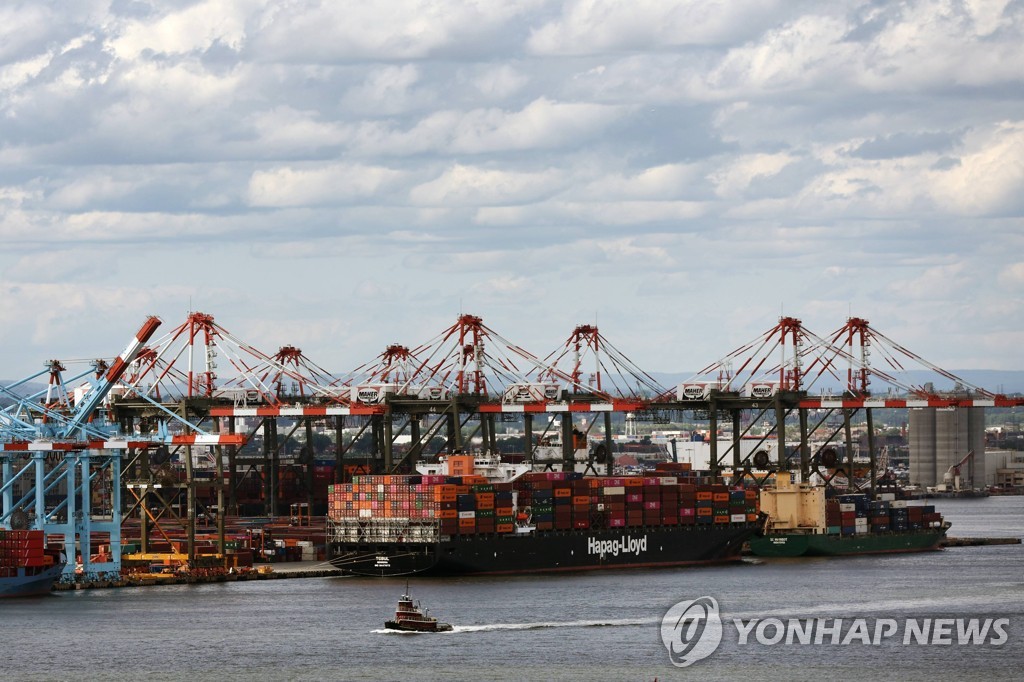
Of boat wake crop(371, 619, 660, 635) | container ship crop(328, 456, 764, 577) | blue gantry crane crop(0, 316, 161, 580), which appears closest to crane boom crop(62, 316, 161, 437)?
blue gantry crane crop(0, 316, 161, 580)

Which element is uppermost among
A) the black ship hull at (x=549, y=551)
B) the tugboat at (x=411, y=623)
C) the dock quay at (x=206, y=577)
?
the black ship hull at (x=549, y=551)

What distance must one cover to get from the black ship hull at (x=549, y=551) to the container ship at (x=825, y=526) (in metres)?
2.86

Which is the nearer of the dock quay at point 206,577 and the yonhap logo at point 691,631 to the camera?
the yonhap logo at point 691,631

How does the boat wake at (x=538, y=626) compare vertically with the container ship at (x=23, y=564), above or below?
below

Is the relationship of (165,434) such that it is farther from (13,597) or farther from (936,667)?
(936,667)

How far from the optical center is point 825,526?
119m

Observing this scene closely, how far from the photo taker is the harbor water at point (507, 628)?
6725cm

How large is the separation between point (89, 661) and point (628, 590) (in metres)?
29.7

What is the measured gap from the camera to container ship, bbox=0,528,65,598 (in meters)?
87.5

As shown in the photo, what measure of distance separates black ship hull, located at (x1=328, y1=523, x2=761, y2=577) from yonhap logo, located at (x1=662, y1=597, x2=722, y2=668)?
641 inches

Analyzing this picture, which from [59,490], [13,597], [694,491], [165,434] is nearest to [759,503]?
[694,491]

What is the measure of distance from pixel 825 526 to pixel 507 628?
4628 centimetres

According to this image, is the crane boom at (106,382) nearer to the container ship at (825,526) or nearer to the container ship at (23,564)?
the container ship at (23,564)

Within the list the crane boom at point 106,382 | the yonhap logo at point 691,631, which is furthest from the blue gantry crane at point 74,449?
the yonhap logo at point 691,631
